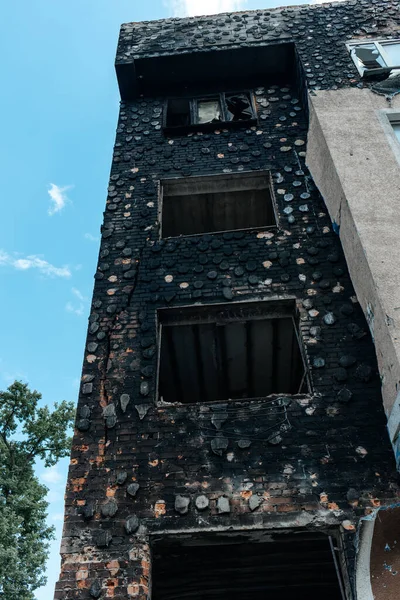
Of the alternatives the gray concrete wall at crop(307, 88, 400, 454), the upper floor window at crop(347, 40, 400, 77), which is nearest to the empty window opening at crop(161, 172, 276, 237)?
the gray concrete wall at crop(307, 88, 400, 454)

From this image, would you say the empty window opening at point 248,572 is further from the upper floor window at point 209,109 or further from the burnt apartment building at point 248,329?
the upper floor window at point 209,109

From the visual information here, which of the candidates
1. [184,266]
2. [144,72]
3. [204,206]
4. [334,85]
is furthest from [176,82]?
[184,266]

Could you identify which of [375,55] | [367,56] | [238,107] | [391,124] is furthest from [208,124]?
[391,124]

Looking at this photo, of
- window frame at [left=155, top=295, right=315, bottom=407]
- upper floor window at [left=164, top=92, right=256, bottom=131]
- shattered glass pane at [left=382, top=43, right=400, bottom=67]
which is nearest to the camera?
window frame at [left=155, top=295, right=315, bottom=407]

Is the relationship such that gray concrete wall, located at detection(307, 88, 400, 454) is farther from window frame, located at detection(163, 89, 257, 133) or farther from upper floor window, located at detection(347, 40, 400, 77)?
window frame, located at detection(163, 89, 257, 133)

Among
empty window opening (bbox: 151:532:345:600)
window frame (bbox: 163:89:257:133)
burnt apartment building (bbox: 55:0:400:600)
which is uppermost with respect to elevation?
window frame (bbox: 163:89:257:133)

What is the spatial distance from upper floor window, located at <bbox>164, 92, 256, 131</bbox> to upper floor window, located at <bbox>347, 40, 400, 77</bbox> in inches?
83.2

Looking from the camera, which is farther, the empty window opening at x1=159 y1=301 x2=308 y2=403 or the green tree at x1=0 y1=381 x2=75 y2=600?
the green tree at x1=0 y1=381 x2=75 y2=600

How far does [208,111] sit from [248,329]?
5.38 metres

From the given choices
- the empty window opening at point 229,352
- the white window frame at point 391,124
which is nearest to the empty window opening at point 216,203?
the white window frame at point 391,124

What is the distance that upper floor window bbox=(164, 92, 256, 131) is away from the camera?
1015cm

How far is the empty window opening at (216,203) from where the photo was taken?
8.95m

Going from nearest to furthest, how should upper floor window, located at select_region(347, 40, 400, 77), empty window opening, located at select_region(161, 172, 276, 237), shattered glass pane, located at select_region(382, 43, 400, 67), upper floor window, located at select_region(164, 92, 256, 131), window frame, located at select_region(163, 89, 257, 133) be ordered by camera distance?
upper floor window, located at select_region(347, 40, 400, 77)
empty window opening, located at select_region(161, 172, 276, 237)
shattered glass pane, located at select_region(382, 43, 400, 67)
window frame, located at select_region(163, 89, 257, 133)
upper floor window, located at select_region(164, 92, 256, 131)

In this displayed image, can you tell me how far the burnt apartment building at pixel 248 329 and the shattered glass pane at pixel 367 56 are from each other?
0.05 metres
